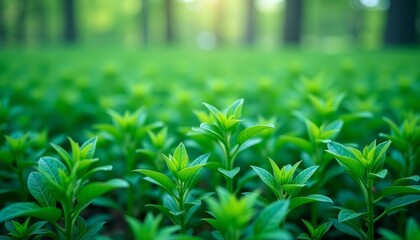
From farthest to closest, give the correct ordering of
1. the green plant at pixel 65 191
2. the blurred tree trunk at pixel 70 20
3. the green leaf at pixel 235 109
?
the blurred tree trunk at pixel 70 20 < the green leaf at pixel 235 109 < the green plant at pixel 65 191

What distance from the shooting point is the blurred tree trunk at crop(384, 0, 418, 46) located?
13.9 metres

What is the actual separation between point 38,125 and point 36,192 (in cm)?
158

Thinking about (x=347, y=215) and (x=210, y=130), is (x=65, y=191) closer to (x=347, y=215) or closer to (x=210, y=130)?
(x=210, y=130)

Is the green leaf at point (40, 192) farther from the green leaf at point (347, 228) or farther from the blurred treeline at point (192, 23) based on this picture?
the blurred treeline at point (192, 23)

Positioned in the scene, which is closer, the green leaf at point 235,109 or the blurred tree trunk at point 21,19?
the green leaf at point 235,109

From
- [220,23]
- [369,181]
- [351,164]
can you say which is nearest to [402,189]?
[369,181]

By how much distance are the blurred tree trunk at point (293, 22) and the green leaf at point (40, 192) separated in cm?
1562

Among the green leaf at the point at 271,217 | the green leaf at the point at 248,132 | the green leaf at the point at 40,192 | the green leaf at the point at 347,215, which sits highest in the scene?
the green leaf at the point at 248,132

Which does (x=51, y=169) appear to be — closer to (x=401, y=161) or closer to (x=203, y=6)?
(x=401, y=161)

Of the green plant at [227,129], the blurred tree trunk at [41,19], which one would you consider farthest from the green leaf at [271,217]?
the blurred tree trunk at [41,19]

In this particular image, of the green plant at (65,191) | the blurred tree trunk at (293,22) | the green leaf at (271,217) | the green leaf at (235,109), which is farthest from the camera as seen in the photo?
the blurred tree trunk at (293,22)

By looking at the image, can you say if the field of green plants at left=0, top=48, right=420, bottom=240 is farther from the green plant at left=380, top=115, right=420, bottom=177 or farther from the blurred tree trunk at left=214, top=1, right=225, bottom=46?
the blurred tree trunk at left=214, top=1, right=225, bottom=46

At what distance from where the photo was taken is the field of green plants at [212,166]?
1.51 meters

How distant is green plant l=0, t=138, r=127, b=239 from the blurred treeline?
15606mm
